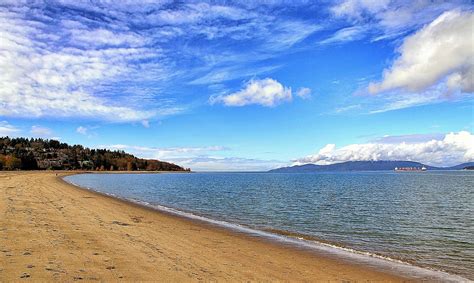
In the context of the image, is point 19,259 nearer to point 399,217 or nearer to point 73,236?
point 73,236

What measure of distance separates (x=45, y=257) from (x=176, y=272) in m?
4.37

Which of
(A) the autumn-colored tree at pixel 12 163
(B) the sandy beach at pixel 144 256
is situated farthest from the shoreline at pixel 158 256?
(A) the autumn-colored tree at pixel 12 163

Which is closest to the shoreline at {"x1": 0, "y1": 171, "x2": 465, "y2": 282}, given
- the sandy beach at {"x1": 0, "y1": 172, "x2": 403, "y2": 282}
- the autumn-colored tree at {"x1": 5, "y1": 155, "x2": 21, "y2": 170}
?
the sandy beach at {"x1": 0, "y1": 172, "x2": 403, "y2": 282}

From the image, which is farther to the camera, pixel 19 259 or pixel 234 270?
pixel 234 270

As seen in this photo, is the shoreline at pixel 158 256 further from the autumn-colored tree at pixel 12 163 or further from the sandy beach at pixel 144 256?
the autumn-colored tree at pixel 12 163

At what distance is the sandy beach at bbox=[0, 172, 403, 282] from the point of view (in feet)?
34.5

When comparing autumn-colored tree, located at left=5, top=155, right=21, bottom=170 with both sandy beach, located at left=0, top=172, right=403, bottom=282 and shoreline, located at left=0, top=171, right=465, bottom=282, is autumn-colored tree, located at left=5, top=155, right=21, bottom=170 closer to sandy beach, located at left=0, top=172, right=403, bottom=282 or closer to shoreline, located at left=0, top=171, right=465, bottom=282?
shoreline, located at left=0, top=171, right=465, bottom=282

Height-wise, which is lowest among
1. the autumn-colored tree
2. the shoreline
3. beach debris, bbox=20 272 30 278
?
the shoreline

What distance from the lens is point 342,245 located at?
61.9 ft

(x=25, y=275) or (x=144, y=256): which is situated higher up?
(x=25, y=275)

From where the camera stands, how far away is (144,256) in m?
13.0

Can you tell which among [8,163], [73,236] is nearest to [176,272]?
[73,236]

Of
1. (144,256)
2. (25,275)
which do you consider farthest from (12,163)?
(25,275)

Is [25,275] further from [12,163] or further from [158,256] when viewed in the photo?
[12,163]
